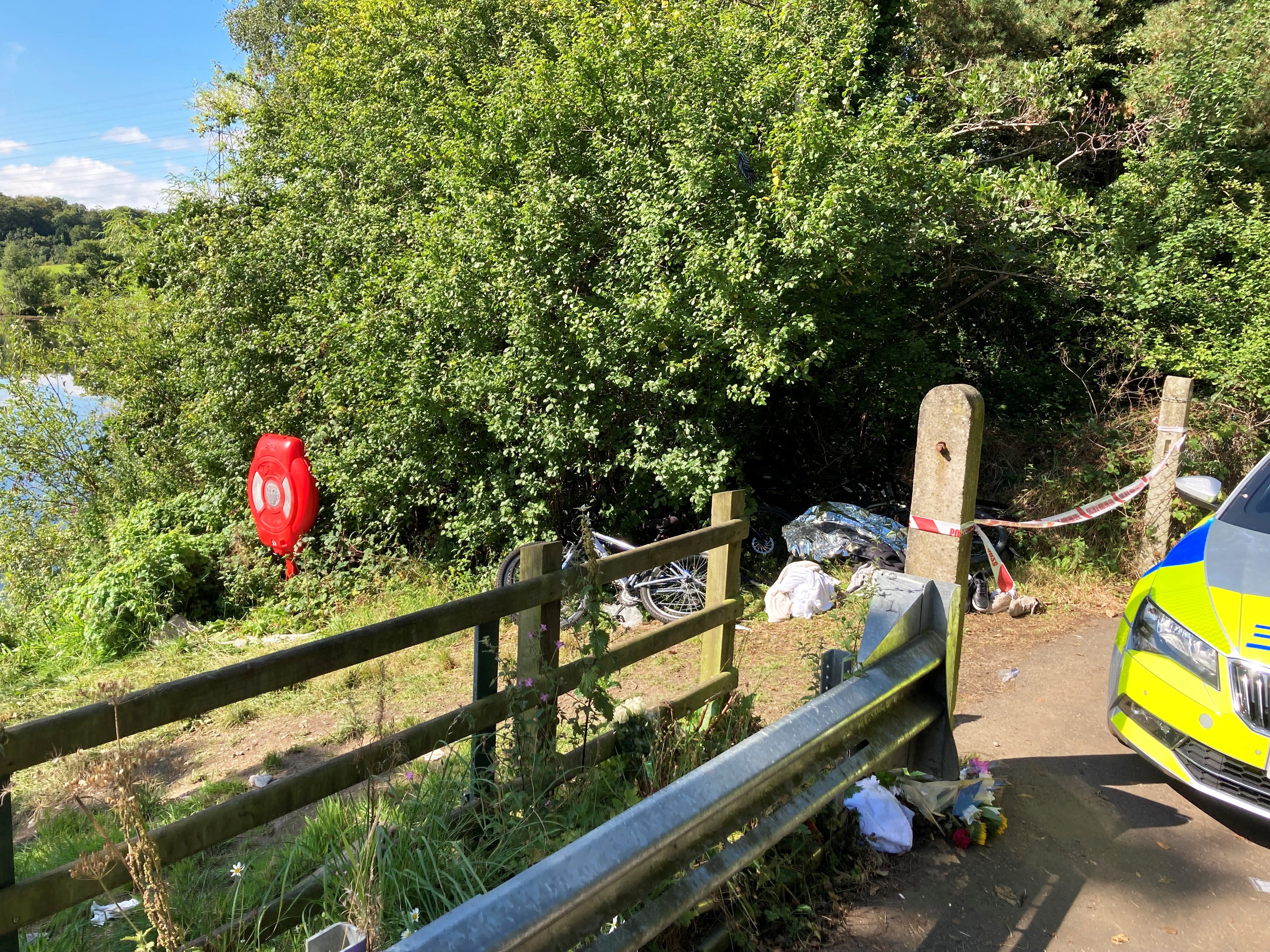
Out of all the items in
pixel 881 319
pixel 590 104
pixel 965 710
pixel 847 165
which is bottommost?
pixel 965 710

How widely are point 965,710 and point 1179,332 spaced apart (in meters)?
6.66

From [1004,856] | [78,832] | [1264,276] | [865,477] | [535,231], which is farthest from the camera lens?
[865,477]

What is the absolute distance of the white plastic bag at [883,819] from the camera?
11.2ft

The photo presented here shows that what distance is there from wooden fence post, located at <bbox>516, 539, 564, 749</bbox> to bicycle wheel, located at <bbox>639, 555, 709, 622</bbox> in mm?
4374

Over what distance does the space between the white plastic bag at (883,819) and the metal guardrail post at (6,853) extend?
2.70m

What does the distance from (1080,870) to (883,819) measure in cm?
80

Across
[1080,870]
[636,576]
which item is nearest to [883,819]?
[1080,870]

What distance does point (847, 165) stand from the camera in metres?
7.54

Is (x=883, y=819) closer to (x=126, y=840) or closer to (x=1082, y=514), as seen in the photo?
(x=126, y=840)

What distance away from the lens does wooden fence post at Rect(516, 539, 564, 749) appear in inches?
133

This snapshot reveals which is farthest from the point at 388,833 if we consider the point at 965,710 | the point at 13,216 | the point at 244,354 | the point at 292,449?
the point at 13,216

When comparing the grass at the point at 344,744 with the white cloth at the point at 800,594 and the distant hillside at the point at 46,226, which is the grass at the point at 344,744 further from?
the distant hillside at the point at 46,226

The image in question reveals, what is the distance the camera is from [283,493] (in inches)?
380

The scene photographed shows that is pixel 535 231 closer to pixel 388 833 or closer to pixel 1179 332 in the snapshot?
pixel 388 833
